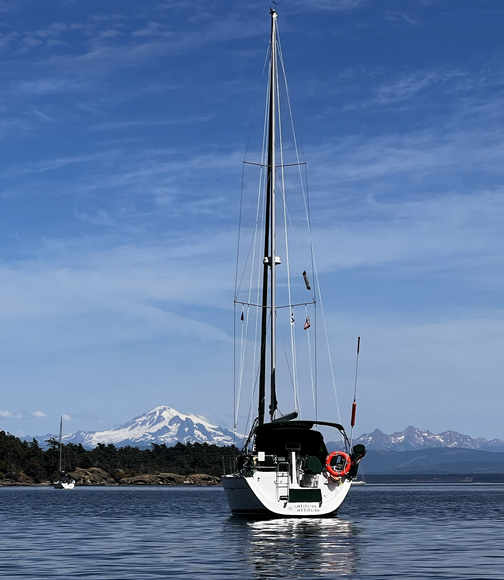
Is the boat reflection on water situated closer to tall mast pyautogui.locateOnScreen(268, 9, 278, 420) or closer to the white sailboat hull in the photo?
the white sailboat hull

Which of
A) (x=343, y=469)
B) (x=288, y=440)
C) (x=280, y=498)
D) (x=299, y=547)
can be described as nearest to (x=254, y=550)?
(x=299, y=547)

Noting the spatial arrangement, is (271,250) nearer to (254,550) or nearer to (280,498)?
(280,498)

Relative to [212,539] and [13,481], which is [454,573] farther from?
[13,481]

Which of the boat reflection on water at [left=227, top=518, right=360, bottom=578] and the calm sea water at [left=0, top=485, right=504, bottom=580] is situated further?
the boat reflection on water at [left=227, top=518, right=360, bottom=578]

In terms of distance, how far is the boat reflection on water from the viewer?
87.9 feet

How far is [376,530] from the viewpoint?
4378 cm

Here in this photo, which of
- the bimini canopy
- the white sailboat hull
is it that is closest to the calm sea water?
the white sailboat hull

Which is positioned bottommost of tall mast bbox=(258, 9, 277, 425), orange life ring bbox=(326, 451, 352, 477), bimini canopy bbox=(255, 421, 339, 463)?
orange life ring bbox=(326, 451, 352, 477)

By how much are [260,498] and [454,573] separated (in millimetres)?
18555

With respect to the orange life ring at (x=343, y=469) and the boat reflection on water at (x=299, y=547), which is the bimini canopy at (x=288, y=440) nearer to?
the orange life ring at (x=343, y=469)

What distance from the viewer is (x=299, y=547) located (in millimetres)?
33094

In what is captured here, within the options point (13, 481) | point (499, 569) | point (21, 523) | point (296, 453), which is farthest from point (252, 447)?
point (13, 481)

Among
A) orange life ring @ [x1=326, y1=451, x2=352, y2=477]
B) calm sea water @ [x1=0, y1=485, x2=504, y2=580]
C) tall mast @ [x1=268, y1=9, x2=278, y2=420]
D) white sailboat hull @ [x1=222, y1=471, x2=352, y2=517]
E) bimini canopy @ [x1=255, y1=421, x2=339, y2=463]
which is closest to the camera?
calm sea water @ [x1=0, y1=485, x2=504, y2=580]

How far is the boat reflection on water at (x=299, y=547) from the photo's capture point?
87.9ft
